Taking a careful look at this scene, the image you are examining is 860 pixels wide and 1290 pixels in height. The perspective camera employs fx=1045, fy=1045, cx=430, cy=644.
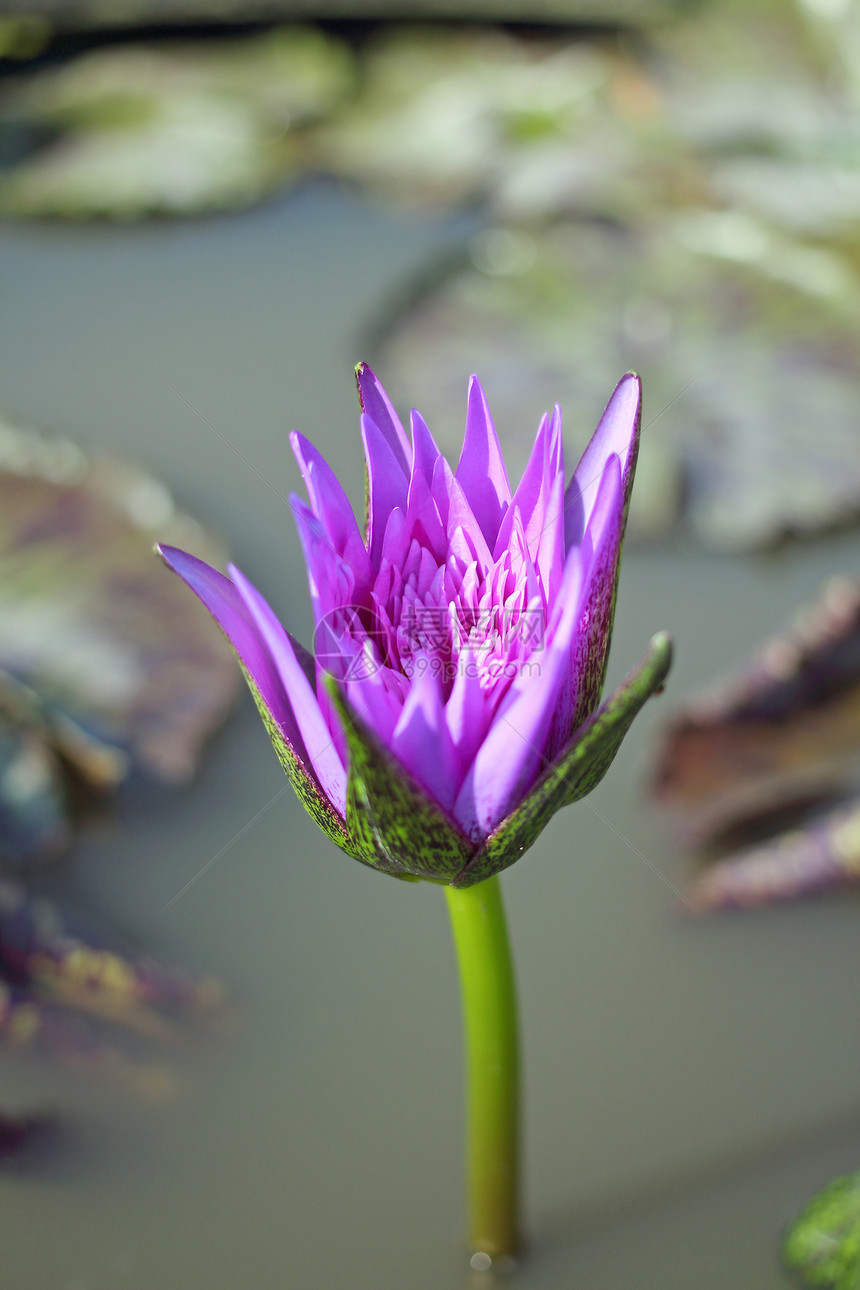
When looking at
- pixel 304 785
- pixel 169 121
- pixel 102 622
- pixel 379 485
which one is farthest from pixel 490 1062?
pixel 169 121

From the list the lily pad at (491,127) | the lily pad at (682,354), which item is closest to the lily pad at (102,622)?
the lily pad at (682,354)

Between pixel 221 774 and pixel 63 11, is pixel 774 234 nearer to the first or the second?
pixel 221 774

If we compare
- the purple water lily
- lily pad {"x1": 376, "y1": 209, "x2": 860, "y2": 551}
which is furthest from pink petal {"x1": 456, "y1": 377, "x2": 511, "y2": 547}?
lily pad {"x1": 376, "y1": 209, "x2": 860, "y2": 551}

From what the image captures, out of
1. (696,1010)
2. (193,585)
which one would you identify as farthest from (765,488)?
(193,585)

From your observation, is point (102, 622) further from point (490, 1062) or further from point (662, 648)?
point (662, 648)

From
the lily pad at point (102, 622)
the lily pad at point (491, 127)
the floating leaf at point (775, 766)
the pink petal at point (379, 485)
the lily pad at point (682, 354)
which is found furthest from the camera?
the lily pad at point (491, 127)

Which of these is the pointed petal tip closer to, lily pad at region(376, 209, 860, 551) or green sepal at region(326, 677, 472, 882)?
green sepal at region(326, 677, 472, 882)

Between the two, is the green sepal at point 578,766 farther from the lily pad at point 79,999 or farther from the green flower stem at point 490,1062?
the lily pad at point 79,999
